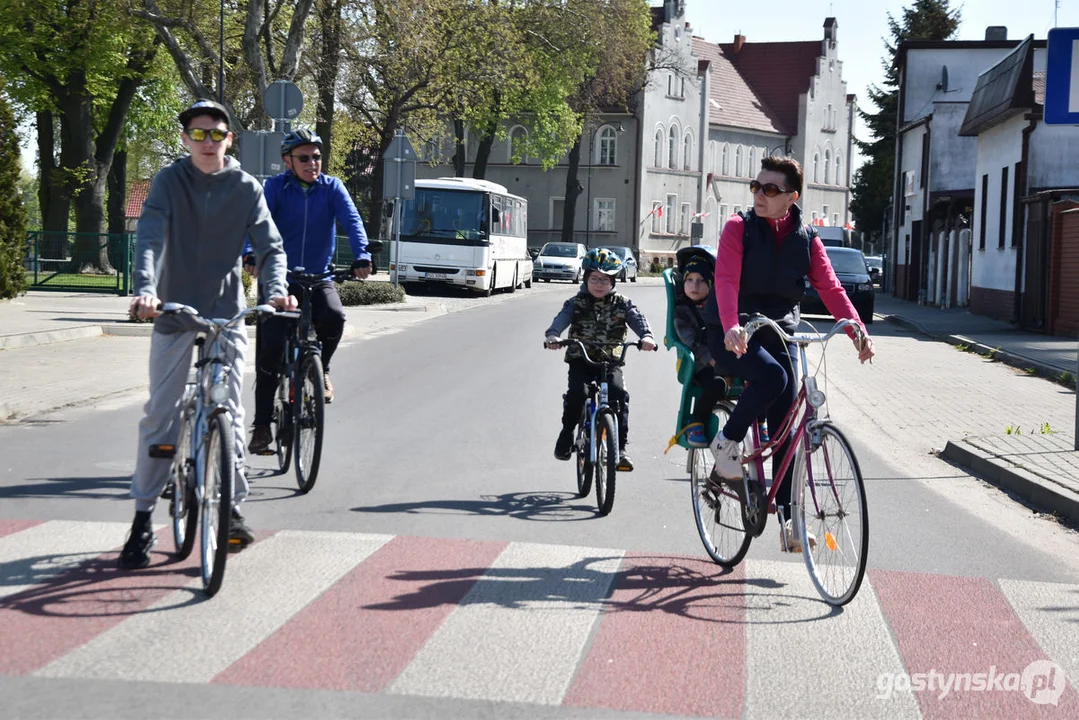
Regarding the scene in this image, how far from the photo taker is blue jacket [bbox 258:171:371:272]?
8867 mm

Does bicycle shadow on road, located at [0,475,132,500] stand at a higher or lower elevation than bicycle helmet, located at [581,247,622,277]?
lower

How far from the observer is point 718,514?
22.0 feet

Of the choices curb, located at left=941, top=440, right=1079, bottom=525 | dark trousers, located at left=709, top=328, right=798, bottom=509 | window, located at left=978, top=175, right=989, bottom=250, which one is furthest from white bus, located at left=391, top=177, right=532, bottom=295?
dark trousers, located at left=709, top=328, right=798, bottom=509

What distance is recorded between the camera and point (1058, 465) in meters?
9.84

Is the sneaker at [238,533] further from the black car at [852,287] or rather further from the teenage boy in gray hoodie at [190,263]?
the black car at [852,287]

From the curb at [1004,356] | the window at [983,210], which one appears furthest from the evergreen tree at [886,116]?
the curb at [1004,356]

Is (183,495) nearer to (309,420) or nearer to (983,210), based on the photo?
(309,420)

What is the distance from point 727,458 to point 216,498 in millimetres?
2197

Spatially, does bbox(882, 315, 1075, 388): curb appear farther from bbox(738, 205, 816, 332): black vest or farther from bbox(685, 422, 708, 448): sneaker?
bbox(738, 205, 816, 332): black vest

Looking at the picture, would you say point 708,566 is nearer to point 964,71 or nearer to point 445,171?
point 964,71

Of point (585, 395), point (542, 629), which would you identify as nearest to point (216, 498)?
point (542, 629)

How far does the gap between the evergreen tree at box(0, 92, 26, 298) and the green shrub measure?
22.2 feet

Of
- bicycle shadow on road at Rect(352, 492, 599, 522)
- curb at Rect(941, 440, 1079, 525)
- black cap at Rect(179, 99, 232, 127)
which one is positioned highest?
black cap at Rect(179, 99, 232, 127)

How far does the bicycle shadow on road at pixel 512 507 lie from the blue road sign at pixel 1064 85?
5.01m
